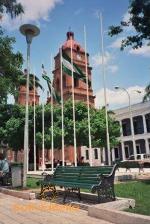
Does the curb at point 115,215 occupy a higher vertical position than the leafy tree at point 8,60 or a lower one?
lower

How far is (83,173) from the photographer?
936 cm

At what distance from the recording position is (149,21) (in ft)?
47.5

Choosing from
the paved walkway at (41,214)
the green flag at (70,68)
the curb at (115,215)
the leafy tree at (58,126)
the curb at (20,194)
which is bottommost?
the paved walkway at (41,214)

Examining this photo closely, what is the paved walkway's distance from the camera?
23.7ft

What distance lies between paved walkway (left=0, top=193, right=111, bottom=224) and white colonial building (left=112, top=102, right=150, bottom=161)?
44506mm

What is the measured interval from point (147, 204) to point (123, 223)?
1.83 meters

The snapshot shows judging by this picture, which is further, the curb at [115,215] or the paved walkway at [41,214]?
the paved walkway at [41,214]

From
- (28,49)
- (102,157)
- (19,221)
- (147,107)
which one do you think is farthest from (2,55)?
(102,157)

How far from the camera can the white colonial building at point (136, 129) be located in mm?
54562

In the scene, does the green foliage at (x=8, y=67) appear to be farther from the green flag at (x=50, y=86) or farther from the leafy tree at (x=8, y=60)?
the green flag at (x=50, y=86)

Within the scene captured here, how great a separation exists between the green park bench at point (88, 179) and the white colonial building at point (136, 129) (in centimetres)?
4321

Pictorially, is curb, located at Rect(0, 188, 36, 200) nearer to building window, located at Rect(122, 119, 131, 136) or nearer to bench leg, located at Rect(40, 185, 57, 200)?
bench leg, located at Rect(40, 185, 57, 200)

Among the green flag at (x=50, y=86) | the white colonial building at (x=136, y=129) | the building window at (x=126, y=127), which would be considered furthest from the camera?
the building window at (x=126, y=127)

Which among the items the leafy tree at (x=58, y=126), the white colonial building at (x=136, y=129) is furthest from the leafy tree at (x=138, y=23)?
the white colonial building at (x=136, y=129)
